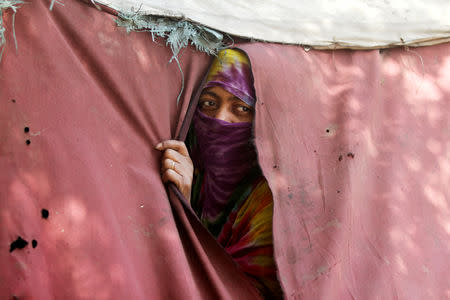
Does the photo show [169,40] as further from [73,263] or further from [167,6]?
[73,263]

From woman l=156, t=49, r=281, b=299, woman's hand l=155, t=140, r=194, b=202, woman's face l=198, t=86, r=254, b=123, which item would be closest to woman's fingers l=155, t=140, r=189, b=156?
woman's hand l=155, t=140, r=194, b=202

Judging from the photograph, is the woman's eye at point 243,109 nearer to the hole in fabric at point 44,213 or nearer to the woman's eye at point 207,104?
the woman's eye at point 207,104

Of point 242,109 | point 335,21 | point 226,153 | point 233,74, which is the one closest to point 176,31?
point 233,74

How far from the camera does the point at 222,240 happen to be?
181cm

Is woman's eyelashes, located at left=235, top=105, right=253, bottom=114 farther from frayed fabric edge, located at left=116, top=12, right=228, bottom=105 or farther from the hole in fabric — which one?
the hole in fabric

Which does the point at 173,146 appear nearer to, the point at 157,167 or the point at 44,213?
the point at 157,167

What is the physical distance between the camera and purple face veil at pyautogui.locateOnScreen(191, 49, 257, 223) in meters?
1.84

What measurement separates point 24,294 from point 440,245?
1.54m

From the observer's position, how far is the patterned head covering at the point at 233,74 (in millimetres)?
1834

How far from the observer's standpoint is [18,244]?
4.05ft

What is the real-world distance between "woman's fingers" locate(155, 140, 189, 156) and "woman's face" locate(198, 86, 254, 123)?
246 mm

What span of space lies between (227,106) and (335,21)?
0.63 metres

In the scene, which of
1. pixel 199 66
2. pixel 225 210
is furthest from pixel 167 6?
pixel 225 210

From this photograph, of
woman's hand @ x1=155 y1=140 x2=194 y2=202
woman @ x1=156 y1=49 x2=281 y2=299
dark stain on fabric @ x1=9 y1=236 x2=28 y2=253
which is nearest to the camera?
dark stain on fabric @ x1=9 y1=236 x2=28 y2=253
